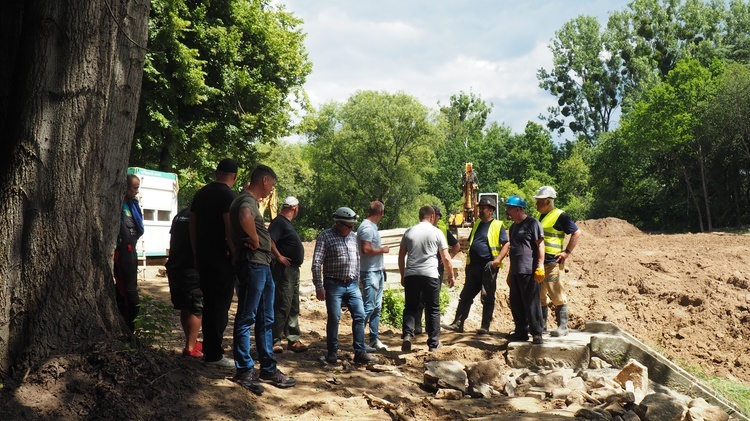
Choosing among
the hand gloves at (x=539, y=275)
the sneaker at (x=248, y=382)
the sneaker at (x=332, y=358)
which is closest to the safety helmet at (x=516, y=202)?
the hand gloves at (x=539, y=275)

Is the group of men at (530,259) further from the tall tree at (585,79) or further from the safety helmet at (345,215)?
the tall tree at (585,79)

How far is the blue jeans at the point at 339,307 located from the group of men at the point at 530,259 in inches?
80.3

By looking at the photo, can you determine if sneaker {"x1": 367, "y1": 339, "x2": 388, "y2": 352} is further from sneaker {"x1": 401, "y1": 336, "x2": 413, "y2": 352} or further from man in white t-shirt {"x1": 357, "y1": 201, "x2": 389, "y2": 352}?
sneaker {"x1": 401, "y1": 336, "x2": 413, "y2": 352}

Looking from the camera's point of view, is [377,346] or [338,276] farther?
[377,346]

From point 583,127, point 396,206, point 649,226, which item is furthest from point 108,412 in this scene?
point 583,127

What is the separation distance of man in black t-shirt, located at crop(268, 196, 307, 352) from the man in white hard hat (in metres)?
3.14

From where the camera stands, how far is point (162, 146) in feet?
59.7

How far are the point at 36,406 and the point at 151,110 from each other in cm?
1421

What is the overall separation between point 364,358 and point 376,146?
42032 mm

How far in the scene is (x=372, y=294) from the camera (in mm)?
8016

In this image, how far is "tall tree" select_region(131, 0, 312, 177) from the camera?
56.3 ft

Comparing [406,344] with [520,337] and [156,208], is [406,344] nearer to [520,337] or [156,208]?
[520,337]

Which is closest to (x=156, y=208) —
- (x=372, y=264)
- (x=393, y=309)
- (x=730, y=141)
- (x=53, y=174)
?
(x=393, y=309)

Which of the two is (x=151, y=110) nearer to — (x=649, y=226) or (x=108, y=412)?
(x=108, y=412)
